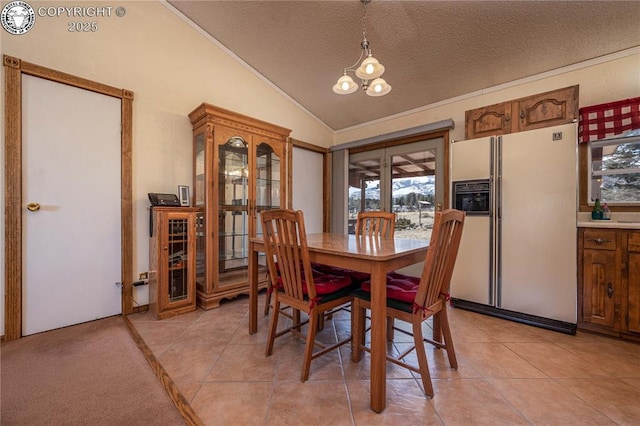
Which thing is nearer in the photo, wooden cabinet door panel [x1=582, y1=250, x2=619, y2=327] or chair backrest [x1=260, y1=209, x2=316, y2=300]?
chair backrest [x1=260, y1=209, x2=316, y2=300]

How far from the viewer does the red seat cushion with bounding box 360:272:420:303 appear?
150 centimetres

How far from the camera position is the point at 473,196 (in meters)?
2.68

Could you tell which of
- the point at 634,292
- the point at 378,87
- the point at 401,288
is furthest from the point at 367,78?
the point at 634,292

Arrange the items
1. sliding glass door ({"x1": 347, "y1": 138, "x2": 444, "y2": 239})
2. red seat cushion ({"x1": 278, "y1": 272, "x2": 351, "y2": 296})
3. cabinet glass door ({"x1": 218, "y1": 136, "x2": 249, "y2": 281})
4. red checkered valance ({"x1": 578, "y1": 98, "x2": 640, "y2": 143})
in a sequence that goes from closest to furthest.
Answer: red seat cushion ({"x1": 278, "y1": 272, "x2": 351, "y2": 296})
red checkered valance ({"x1": 578, "y1": 98, "x2": 640, "y2": 143})
cabinet glass door ({"x1": 218, "y1": 136, "x2": 249, "y2": 281})
sliding glass door ({"x1": 347, "y1": 138, "x2": 444, "y2": 239})

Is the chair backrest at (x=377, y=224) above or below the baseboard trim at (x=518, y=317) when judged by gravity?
above

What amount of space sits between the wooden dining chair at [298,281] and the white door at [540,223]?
1698mm

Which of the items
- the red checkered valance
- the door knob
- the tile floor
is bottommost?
the tile floor

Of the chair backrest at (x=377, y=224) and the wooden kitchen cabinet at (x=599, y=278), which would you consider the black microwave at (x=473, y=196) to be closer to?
the wooden kitchen cabinet at (x=599, y=278)

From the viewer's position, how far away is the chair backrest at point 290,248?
156 cm

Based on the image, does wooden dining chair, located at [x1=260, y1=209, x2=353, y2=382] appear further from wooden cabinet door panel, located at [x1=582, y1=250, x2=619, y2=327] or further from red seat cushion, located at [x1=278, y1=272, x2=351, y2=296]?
wooden cabinet door panel, located at [x1=582, y1=250, x2=619, y2=327]

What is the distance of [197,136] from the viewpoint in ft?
9.37

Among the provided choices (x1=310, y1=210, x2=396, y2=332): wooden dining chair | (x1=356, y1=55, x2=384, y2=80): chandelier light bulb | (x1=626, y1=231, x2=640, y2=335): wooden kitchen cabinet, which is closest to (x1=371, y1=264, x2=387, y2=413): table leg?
(x1=310, y1=210, x2=396, y2=332): wooden dining chair

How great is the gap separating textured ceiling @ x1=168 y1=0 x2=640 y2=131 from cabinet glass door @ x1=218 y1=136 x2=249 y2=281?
114 centimetres

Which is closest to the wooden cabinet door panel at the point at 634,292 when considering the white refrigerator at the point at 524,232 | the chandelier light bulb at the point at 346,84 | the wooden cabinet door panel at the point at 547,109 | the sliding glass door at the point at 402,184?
the white refrigerator at the point at 524,232
